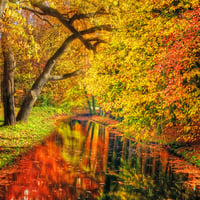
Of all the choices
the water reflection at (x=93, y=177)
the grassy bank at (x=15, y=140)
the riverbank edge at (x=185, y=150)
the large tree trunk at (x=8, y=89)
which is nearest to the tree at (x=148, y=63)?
the water reflection at (x=93, y=177)

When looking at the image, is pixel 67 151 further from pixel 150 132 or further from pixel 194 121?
pixel 194 121


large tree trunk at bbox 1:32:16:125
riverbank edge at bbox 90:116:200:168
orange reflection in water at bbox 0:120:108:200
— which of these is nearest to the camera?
orange reflection in water at bbox 0:120:108:200

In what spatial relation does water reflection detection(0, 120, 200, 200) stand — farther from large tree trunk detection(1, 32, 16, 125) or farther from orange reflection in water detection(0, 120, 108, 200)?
large tree trunk detection(1, 32, 16, 125)

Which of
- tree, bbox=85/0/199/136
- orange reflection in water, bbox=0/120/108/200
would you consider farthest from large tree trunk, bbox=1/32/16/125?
tree, bbox=85/0/199/136

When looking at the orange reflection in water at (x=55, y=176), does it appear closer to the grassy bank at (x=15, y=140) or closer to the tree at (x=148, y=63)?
the grassy bank at (x=15, y=140)

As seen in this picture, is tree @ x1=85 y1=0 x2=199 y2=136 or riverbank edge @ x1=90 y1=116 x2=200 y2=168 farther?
riverbank edge @ x1=90 y1=116 x2=200 y2=168

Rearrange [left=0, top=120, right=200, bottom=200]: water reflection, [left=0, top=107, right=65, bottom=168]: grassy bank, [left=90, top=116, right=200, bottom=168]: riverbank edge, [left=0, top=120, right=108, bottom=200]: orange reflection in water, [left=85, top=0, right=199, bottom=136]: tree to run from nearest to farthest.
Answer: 1. [left=0, top=120, right=108, bottom=200]: orange reflection in water
2. [left=0, top=120, right=200, bottom=200]: water reflection
3. [left=85, top=0, right=199, bottom=136]: tree
4. [left=0, top=107, right=65, bottom=168]: grassy bank
5. [left=90, top=116, right=200, bottom=168]: riverbank edge

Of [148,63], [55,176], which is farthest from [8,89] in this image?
[148,63]

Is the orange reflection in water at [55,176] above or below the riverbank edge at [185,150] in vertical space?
below

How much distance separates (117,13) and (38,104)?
2200 centimetres

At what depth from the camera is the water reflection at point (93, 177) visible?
23.4 feet

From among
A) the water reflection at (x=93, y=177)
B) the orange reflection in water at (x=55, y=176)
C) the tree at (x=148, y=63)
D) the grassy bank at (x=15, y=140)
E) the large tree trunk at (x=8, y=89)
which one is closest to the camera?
the orange reflection in water at (x=55, y=176)

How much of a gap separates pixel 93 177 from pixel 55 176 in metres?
1.39

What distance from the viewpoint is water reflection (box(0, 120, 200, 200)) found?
7.13 metres
